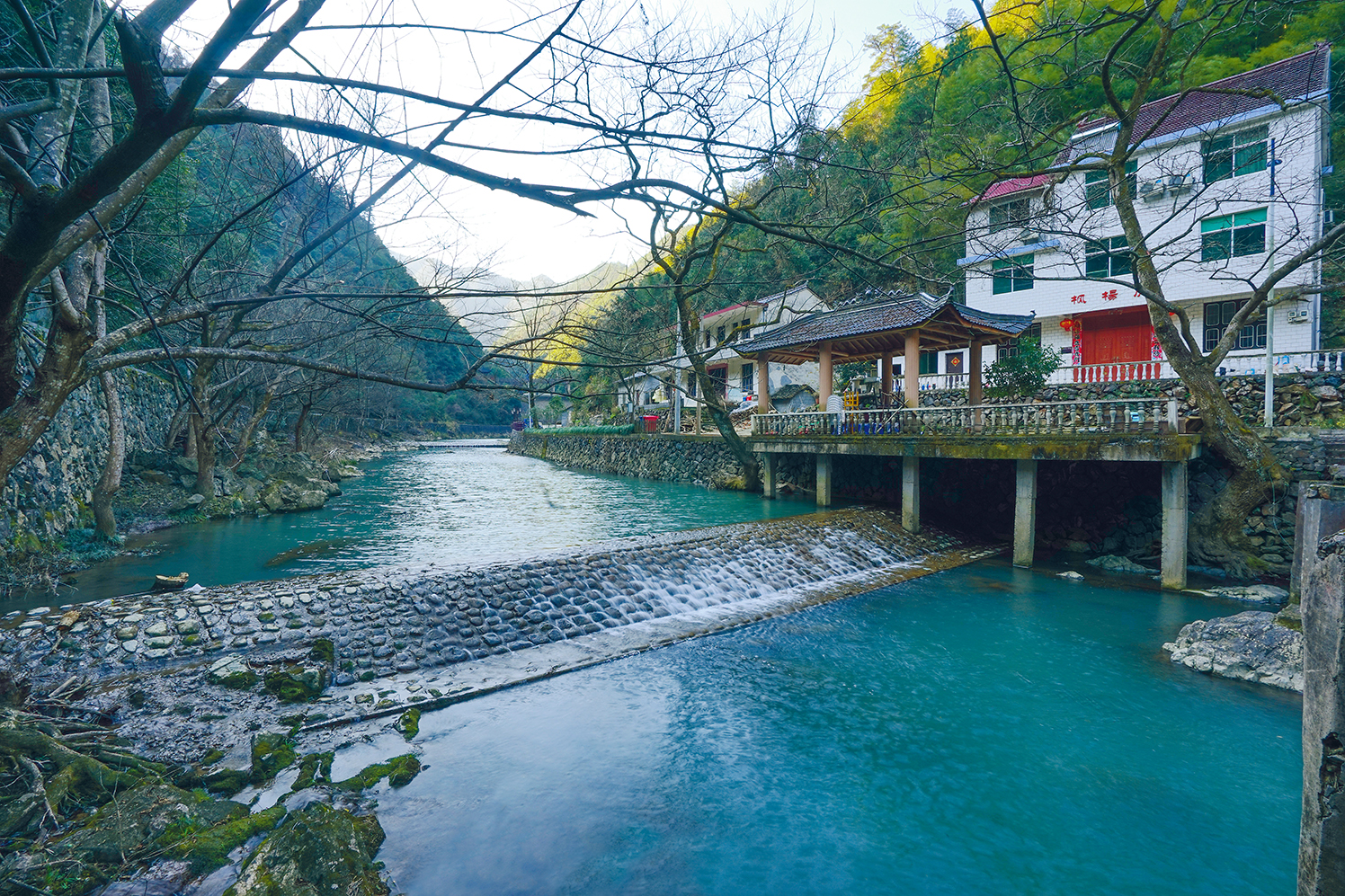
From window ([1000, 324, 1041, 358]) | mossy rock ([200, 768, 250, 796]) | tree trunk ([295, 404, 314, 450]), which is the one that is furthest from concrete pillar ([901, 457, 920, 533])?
tree trunk ([295, 404, 314, 450])

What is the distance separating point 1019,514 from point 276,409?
30143 millimetres

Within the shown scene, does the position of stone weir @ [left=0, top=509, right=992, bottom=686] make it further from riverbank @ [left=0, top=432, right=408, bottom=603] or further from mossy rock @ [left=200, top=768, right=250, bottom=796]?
riverbank @ [left=0, top=432, right=408, bottom=603]

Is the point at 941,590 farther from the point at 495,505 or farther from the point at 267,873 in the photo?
the point at 495,505

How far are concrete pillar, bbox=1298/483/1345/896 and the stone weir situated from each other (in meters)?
6.52

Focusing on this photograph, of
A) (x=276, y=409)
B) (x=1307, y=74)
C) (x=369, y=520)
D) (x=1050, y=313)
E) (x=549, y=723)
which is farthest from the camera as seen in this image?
(x=276, y=409)

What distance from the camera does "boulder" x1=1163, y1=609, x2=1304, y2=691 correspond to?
648 centimetres

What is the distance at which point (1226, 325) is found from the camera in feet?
59.8

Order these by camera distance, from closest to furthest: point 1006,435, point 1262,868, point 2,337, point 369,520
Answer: point 2,337
point 1262,868
point 1006,435
point 369,520

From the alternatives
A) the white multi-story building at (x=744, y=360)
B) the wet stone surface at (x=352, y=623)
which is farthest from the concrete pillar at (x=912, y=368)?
the white multi-story building at (x=744, y=360)

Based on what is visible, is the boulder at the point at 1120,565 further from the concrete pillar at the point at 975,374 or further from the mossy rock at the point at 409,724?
the mossy rock at the point at 409,724

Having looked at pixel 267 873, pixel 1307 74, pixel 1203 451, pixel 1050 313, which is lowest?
pixel 267 873

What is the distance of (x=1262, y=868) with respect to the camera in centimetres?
398

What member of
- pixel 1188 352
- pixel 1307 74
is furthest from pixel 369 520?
pixel 1307 74

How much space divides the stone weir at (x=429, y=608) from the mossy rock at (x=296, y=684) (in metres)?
0.25
